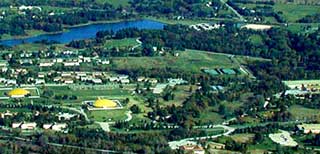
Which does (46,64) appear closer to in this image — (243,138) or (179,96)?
(179,96)

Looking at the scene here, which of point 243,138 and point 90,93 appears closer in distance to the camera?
point 243,138

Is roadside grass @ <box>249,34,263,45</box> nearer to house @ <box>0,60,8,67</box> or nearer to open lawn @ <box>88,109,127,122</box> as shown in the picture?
house @ <box>0,60,8,67</box>

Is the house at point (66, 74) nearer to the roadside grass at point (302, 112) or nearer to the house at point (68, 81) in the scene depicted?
the house at point (68, 81)

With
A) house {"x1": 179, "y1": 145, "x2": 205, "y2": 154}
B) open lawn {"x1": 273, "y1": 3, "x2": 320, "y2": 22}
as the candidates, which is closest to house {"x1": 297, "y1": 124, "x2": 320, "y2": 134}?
house {"x1": 179, "y1": 145, "x2": 205, "y2": 154}

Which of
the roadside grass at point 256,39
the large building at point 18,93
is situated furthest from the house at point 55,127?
the roadside grass at point 256,39

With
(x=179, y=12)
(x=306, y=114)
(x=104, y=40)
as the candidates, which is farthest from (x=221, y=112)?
(x=179, y=12)

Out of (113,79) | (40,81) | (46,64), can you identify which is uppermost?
(46,64)

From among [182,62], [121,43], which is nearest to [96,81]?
[182,62]
